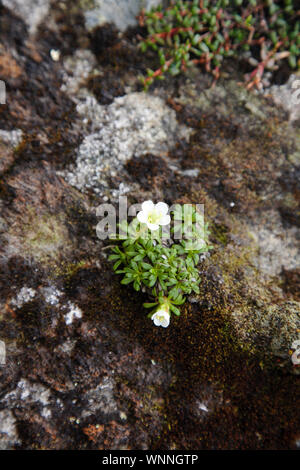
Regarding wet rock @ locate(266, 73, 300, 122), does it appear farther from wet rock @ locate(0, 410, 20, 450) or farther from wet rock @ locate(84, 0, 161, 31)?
wet rock @ locate(0, 410, 20, 450)

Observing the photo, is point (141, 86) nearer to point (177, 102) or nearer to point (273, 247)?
point (177, 102)

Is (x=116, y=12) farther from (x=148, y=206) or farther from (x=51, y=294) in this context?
(x=51, y=294)

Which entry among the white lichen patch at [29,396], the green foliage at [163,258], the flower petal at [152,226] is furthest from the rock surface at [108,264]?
the flower petal at [152,226]

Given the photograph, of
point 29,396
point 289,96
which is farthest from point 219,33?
point 29,396

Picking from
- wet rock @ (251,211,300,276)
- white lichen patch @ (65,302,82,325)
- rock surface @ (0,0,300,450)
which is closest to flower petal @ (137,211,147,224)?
rock surface @ (0,0,300,450)

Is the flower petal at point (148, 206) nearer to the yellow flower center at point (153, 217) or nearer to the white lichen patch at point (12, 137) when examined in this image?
the yellow flower center at point (153, 217)

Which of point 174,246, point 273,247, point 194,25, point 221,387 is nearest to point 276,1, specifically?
point 194,25

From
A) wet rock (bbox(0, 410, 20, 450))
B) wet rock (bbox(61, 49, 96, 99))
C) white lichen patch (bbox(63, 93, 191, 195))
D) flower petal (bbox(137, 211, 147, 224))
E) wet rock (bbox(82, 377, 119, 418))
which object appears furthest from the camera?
wet rock (bbox(61, 49, 96, 99))
